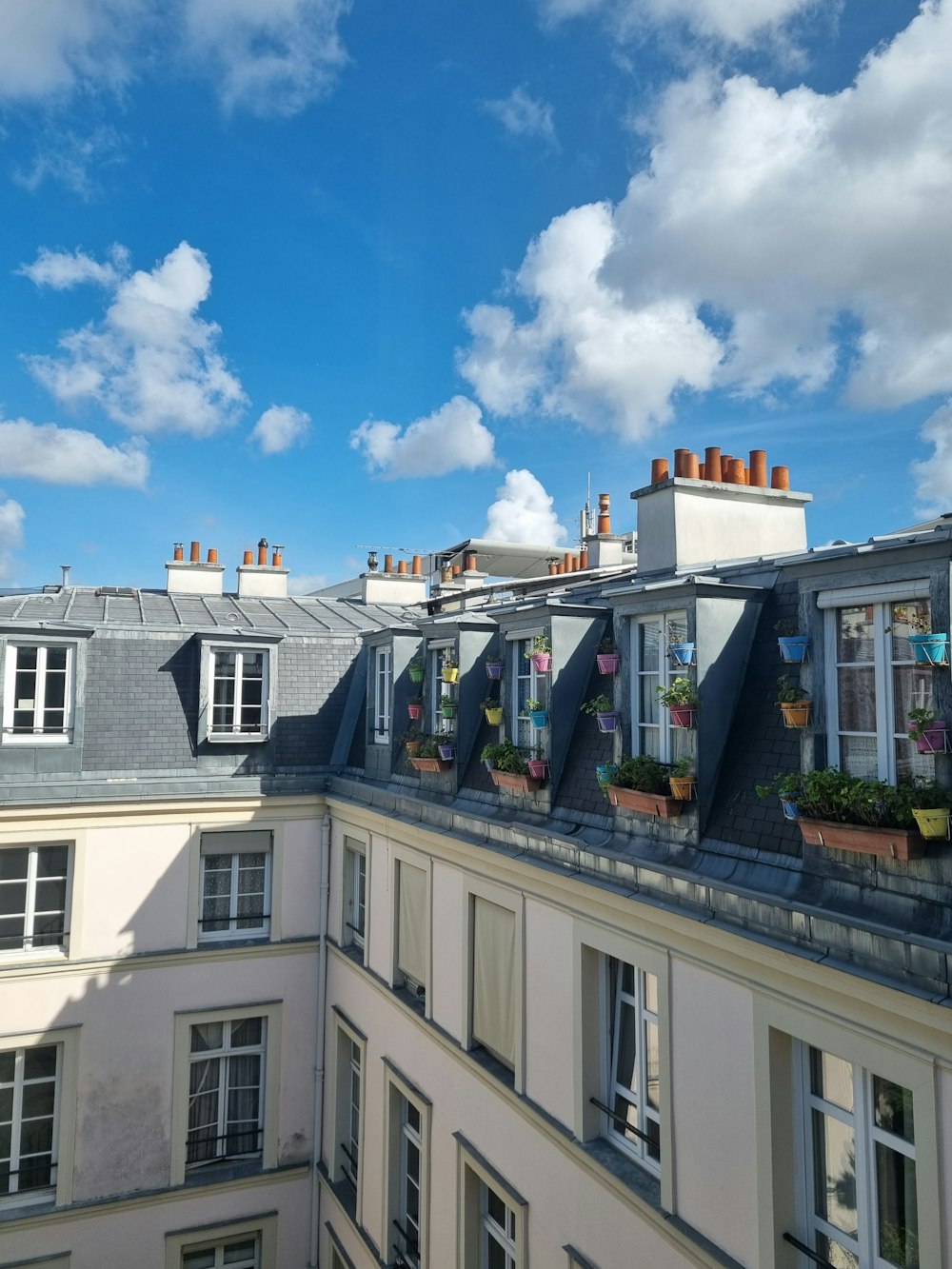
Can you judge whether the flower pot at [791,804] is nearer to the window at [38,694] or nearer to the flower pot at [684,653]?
the flower pot at [684,653]

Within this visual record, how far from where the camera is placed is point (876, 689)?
20.8 feet

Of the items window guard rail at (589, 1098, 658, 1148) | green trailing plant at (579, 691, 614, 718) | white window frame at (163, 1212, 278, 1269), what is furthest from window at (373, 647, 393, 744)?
white window frame at (163, 1212, 278, 1269)

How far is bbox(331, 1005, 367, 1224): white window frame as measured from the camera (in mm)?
14000

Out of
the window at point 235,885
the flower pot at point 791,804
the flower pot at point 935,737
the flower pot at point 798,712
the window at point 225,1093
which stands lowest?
the window at point 225,1093

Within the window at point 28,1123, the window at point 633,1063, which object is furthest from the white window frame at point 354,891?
the window at point 633,1063

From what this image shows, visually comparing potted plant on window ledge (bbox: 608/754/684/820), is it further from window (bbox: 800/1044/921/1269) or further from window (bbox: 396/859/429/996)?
window (bbox: 396/859/429/996)

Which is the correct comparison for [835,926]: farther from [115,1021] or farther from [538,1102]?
[115,1021]

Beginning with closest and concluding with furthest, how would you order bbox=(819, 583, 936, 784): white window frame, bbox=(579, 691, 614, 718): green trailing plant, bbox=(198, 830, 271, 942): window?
bbox=(819, 583, 936, 784): white window frame
bbox=(579, 691, 614, 718): green trailing plant
bbox=(198, 830, 271, 942): window

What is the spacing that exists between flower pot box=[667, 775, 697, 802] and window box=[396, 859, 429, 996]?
5.85m

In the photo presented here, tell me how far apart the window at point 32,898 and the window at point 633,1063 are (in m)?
10.2

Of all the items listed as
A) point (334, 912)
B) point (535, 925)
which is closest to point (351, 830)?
point (334, 912)

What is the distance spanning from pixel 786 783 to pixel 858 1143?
2523 mm

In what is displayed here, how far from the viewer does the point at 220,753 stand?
15.8m

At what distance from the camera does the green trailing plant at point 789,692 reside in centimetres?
673
